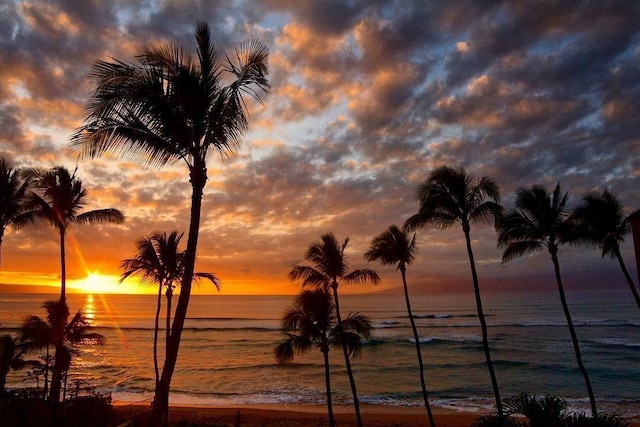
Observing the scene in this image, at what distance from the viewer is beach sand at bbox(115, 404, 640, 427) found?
27.8m

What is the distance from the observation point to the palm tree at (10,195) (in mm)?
17156

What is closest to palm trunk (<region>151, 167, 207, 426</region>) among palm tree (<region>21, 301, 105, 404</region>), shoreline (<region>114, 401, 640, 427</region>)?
palm tree (<region>21, 301, 105, 404</region>)

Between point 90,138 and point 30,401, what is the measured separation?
36.3 feet

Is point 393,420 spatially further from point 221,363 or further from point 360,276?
point 221,363

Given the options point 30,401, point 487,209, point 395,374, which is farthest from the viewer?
point 395,374

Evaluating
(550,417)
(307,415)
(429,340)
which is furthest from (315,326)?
(429,340)

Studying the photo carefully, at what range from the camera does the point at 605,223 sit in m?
17.8

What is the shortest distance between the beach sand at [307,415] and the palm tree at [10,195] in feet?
45.3

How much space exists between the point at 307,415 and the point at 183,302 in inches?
1034

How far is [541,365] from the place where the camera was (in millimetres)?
50250

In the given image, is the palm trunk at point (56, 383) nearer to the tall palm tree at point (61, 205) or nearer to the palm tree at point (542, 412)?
the tall palm tree at point (61, 205)

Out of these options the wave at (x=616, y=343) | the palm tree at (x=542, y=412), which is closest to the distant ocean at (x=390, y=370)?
the wave at (x=616, y=343)

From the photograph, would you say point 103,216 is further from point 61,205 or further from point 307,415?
point 307,415

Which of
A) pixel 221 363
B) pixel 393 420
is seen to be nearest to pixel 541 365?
pixel 393 420
